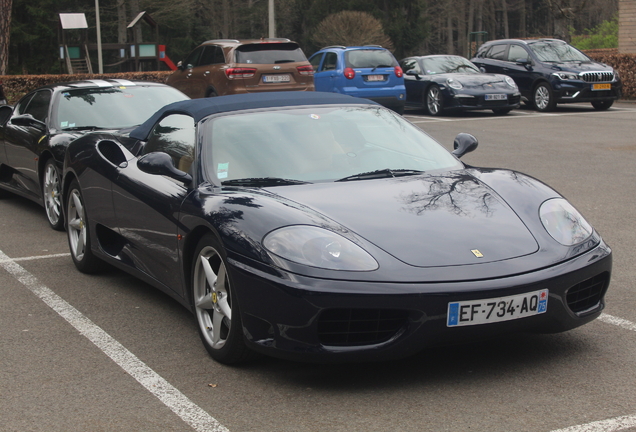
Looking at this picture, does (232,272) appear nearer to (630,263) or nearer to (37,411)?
(37,411)

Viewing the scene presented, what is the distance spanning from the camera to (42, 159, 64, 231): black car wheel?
26.0 ft

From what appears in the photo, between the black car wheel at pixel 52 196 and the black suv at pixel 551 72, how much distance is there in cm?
1506

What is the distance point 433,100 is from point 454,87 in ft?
2.94

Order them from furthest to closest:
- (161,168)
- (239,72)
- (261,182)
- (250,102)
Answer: (239,72) → (250,102) → (161,168) → (261,182)

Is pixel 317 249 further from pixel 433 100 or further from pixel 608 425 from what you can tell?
pixel 433 100

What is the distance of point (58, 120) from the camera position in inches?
331

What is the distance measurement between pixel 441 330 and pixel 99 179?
3.09m

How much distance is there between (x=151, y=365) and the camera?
426 centimetres

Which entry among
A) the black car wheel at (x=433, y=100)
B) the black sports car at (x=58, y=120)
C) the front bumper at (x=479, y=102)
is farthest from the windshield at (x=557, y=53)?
the black sports car at (x=58, y=120)

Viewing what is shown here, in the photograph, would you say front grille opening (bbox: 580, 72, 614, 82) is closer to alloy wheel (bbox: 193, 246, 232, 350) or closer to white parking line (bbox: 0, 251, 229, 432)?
white parking line (bbox: 0, 251, 229, 432)

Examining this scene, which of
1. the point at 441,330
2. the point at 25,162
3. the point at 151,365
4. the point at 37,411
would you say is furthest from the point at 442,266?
the point at 25,162

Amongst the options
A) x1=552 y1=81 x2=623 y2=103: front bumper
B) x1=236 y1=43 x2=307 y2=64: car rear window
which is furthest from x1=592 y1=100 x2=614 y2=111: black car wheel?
x1=236 y1=43 x2=307 y2=64: car rear window

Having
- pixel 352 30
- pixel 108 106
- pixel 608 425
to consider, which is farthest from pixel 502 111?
pixel 352 30

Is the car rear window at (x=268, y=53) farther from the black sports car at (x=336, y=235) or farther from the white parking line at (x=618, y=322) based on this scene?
the white parking line at (x=618, y=322)
